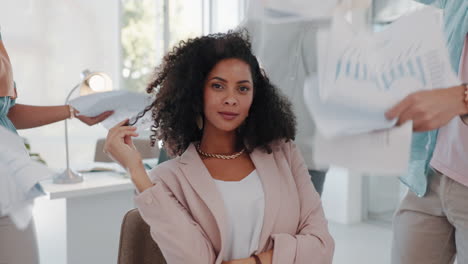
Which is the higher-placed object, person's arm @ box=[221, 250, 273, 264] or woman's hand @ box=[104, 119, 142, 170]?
woman's hand @ box=[104, 119, 142, 170]

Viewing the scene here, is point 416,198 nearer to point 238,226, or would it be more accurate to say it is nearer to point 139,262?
point 238,226

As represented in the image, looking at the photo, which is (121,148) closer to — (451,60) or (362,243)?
(451,60)

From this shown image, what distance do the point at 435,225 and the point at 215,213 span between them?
55cm

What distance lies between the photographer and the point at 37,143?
16.2 ft

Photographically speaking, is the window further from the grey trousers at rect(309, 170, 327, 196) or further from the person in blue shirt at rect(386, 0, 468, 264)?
the person in blue shirt at rect(386, 0, 468, 264)

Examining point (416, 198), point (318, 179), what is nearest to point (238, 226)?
point (416, 198)

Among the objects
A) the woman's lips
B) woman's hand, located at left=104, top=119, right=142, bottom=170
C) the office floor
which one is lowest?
the office floor

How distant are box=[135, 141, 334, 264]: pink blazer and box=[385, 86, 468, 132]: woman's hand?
2.41ft

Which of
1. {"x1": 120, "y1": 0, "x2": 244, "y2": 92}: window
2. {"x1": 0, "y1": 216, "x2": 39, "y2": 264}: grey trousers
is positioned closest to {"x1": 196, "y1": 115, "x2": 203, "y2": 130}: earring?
{"x1": 0, "y1": 216, "x2": 39, "y2": 264}: grey trousers

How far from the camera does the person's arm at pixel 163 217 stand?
4.40 ft

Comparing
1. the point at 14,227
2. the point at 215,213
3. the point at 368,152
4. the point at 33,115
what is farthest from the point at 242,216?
the point at 368,152

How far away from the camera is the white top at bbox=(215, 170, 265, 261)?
1438 millimetres

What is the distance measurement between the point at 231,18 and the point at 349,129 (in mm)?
5617

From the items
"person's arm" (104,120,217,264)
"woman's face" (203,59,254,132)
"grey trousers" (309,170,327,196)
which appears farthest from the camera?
"grey trousers" (309,170,327,196)
